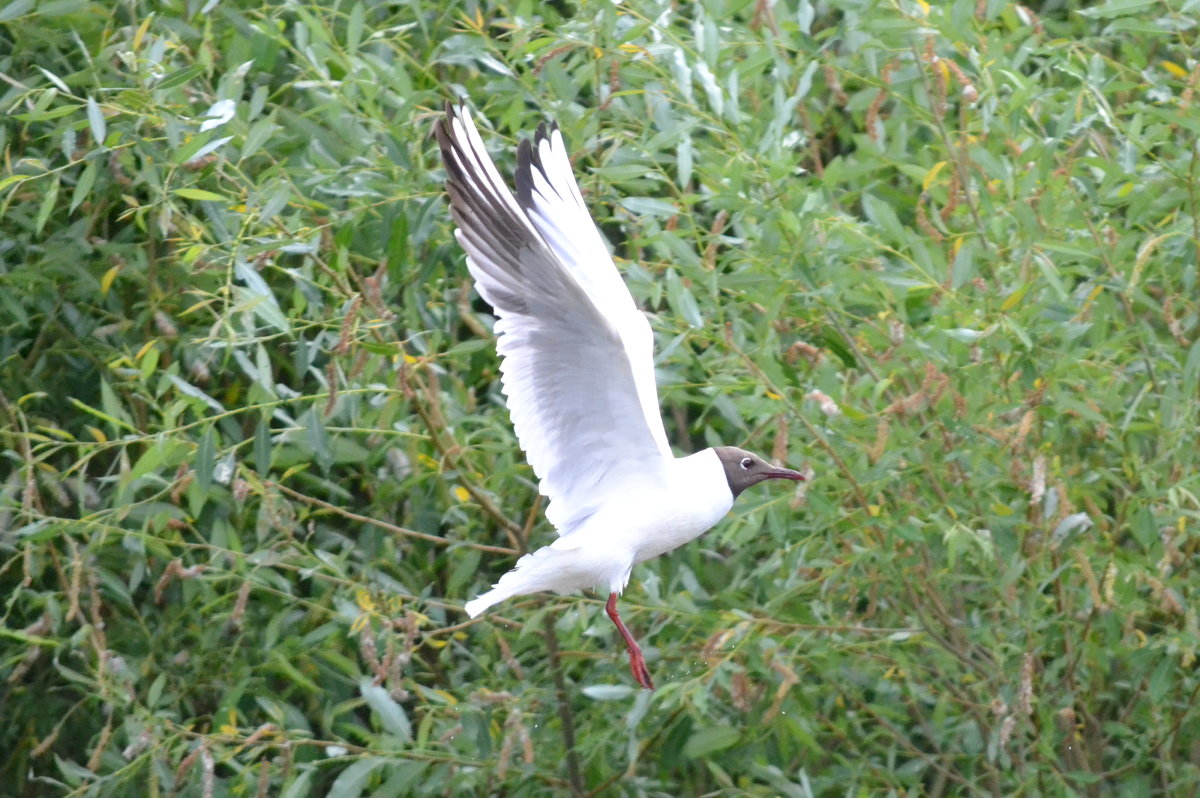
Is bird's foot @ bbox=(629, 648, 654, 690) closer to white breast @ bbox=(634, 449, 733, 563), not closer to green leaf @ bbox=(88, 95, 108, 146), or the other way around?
white breast @ bbox=(634, 449, 733, 563)

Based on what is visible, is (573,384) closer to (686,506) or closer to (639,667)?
(686,506)

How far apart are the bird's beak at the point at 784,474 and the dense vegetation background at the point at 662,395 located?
49 millimetres

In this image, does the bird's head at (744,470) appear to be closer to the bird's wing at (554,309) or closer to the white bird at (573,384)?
the white bird at (573,384)

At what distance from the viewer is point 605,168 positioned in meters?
3.69

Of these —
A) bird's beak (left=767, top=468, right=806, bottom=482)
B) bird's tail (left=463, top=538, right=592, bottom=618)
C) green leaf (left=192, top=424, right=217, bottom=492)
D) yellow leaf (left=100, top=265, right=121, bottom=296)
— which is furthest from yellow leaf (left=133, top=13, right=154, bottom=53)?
bird's beak (left=767, top=468, right=806, bottom=482)

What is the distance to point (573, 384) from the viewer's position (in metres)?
3.43

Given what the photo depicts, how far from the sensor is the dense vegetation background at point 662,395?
353 centimetres

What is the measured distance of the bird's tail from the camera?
3385mm

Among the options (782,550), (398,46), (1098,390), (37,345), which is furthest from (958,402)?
(37,345)

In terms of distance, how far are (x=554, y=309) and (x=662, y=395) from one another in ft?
1.88

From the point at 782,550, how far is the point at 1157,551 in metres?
0.79

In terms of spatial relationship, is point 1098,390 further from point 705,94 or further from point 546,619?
point 546,619

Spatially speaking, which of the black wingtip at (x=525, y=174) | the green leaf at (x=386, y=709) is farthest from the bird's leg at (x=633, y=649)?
the black wingtip at (x=525, y=174)

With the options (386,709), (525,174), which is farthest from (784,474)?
(386,709)
